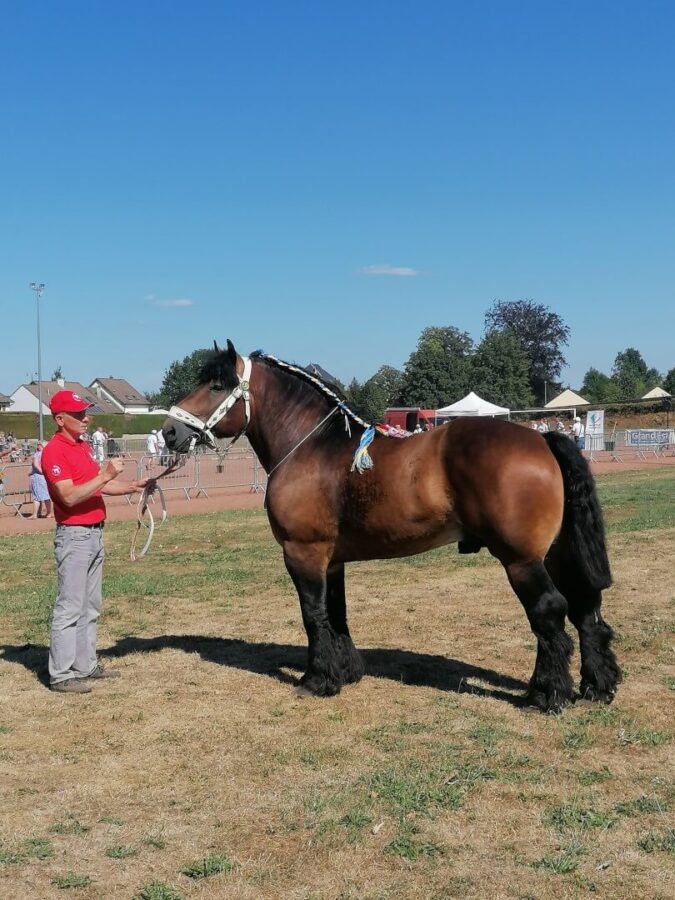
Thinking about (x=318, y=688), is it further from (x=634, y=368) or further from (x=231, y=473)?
(x=634, y=368)

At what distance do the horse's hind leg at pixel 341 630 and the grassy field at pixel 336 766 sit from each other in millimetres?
163

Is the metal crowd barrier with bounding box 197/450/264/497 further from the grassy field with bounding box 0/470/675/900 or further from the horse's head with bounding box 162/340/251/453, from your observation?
the horse's head with bounding box 162/340/251/453

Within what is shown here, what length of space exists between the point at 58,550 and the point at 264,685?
6.59 feet

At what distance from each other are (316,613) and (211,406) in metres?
1.85

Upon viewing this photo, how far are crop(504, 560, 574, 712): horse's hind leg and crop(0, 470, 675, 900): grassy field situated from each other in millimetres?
163

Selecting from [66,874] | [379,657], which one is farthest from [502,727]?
[66,874]

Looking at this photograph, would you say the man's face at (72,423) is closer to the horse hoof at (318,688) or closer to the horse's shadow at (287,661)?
the horse's shadow at (287,661)

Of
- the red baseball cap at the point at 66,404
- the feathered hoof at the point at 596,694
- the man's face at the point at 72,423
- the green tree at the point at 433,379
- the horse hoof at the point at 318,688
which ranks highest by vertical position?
the green tree at the point at 433,379

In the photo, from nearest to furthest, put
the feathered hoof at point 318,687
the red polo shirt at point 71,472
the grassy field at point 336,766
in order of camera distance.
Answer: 1. the grassy field at point 336,766
2. the feathered hoof at point 318,687
3. the red polo shirt at point 71,472

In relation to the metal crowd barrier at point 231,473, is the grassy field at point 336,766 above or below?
below

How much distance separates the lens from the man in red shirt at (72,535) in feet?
21.2

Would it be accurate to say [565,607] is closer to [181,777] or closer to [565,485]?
[565,485]

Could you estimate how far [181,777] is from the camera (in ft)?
15.9

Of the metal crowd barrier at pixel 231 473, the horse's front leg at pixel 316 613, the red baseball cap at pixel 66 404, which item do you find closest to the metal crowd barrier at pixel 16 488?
the metal crowd barrier at pixel 231 473
